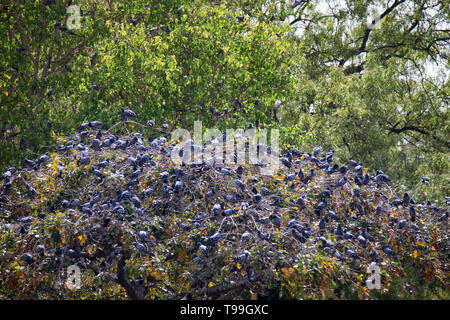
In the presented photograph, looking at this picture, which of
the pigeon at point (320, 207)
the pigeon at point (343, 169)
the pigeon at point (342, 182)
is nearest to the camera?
the pigeon at point (320, 207)

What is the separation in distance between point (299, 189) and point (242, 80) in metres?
5.09

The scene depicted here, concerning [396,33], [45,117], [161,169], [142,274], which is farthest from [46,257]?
[396,33]

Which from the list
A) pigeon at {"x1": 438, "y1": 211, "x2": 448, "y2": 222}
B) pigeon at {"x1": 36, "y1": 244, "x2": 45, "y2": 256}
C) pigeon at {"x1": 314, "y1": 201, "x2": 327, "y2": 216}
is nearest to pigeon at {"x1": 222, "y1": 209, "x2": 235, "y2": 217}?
pigeon at {"x1": 314, "y1": 201, "x2": 327, "y2": 216}

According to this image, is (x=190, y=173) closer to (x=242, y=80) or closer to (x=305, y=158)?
(x=305, y=158)

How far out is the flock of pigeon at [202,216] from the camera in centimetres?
534

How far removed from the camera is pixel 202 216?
562 centimetres

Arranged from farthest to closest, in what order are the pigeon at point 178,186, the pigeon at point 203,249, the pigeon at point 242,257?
the pigeon at point 178,186
the pigeon at point 203,249
the pigeon at point 242,257

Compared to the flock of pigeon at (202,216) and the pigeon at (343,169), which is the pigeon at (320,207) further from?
the pigeon at (343,169)

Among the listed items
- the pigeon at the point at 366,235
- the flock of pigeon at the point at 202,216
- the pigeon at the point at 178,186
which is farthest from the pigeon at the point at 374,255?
the pigeon at the point at 178,186

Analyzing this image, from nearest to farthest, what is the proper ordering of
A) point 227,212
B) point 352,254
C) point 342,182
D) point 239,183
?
point 227,212
point 352,254
point 239,183
point 342,182

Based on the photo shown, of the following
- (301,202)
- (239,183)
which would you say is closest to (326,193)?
(301,202)

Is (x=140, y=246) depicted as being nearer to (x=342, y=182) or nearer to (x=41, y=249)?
(x=41, y=249)

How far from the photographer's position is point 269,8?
15.8 meters

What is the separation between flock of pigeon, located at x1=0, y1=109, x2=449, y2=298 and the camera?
5.34 metres
